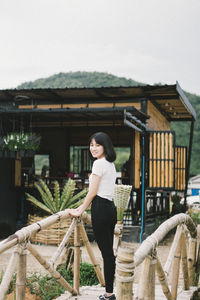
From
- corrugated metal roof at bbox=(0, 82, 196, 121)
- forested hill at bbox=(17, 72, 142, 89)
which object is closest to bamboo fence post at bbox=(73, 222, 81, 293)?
corrugated metal roof at bbox=(0, 82, 196, 121)

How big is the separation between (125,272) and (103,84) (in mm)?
43565

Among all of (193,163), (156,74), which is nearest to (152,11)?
(193,163)

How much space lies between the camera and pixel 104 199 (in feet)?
11.7

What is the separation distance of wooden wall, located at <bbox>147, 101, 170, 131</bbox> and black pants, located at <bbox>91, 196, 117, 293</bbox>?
8213 mm

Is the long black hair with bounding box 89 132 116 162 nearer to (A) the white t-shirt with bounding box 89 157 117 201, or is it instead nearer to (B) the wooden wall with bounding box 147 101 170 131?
(A) the white t-shirt with bounding box 89 157 117 201

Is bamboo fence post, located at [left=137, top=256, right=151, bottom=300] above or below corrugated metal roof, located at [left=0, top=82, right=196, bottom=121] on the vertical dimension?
below

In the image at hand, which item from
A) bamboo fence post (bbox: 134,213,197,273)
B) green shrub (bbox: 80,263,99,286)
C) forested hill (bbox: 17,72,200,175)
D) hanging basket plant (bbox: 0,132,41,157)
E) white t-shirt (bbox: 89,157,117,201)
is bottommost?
green shrub (bbox: 80,263,99,286)

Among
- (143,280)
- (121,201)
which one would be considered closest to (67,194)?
(121,201)

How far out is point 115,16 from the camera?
38250 mm

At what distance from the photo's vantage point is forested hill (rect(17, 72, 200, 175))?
118ft

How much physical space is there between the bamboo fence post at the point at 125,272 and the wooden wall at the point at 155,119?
9.27 meters

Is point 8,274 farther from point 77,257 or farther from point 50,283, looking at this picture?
point 50,283

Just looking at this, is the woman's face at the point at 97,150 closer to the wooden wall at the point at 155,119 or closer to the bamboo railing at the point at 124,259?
the bamboo railing at the point at 124,259

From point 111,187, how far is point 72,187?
558 cm
